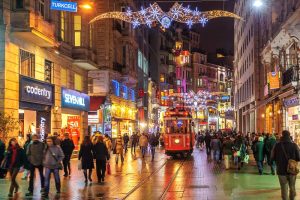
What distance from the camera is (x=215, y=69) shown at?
146m

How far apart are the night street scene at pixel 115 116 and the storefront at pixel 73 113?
0.24ft

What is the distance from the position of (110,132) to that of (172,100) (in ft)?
175

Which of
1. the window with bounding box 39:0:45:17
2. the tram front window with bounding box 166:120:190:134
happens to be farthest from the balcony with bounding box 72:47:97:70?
the tram front window with bounding box 166:120:190:134

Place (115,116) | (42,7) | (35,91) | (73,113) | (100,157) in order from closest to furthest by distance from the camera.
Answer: (100,157) < (35,91) < (42,7) < (73,113) < (115,116)

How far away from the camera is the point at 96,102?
152 feet

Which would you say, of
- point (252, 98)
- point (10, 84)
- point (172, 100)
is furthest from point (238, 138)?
point (172, 100)

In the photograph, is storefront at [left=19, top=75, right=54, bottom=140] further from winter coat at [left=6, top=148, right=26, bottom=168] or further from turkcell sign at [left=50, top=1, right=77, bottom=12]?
winter coat at [left=6, top=148, right=26, bottom=168]

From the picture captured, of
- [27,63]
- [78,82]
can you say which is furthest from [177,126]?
[27,63]

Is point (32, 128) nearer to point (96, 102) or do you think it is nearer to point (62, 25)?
point (62, 25)

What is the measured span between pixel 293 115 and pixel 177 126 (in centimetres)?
811

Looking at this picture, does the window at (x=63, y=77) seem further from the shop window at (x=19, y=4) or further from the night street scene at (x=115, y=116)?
the shop window at (x=19, y=4)

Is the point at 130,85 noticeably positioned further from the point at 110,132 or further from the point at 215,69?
the point at 215,69

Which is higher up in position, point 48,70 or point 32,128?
point 48,70

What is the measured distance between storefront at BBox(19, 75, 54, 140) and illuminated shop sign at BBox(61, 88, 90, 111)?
2.38 meters
